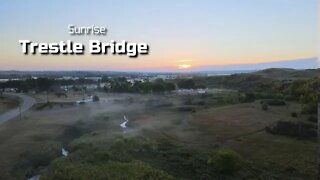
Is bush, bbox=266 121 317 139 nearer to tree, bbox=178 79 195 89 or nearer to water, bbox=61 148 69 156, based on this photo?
water, bbox=61 148 69 156

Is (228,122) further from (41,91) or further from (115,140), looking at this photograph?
(41,91)

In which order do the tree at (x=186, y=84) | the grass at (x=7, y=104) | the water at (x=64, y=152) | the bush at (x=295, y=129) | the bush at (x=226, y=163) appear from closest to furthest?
the bush at (x=226, y=163) → the water at (x=64, y=152) → the bush at (x=295, y=129) → the grass at (x=7, y=104) → the tree at (x=186, y=84)

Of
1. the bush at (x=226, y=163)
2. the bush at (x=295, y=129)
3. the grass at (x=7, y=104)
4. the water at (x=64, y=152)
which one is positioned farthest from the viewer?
the grass at (x=7, y=104)

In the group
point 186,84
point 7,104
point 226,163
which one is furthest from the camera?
point 186,84

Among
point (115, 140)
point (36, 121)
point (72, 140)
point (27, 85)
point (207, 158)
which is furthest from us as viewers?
point (27, 85)

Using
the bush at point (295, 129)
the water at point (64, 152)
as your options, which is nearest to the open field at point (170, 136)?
the water at point (64, 152)

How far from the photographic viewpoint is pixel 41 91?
116m

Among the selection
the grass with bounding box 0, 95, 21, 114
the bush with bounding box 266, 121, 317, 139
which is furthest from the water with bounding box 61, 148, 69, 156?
the grass with bounding box 0, 95, 21, 114

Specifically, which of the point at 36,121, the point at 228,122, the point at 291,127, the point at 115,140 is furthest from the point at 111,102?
the point at 291,127

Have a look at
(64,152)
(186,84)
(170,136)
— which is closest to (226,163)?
(170,136)

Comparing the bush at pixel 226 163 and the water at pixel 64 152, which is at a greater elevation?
the bush at pixel 226 163

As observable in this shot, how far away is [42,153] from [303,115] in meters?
34.4

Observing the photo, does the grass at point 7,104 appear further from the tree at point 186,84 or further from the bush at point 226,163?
the tree at point 186,84

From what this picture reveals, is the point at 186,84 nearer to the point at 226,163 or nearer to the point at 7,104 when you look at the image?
the point at 7,104
